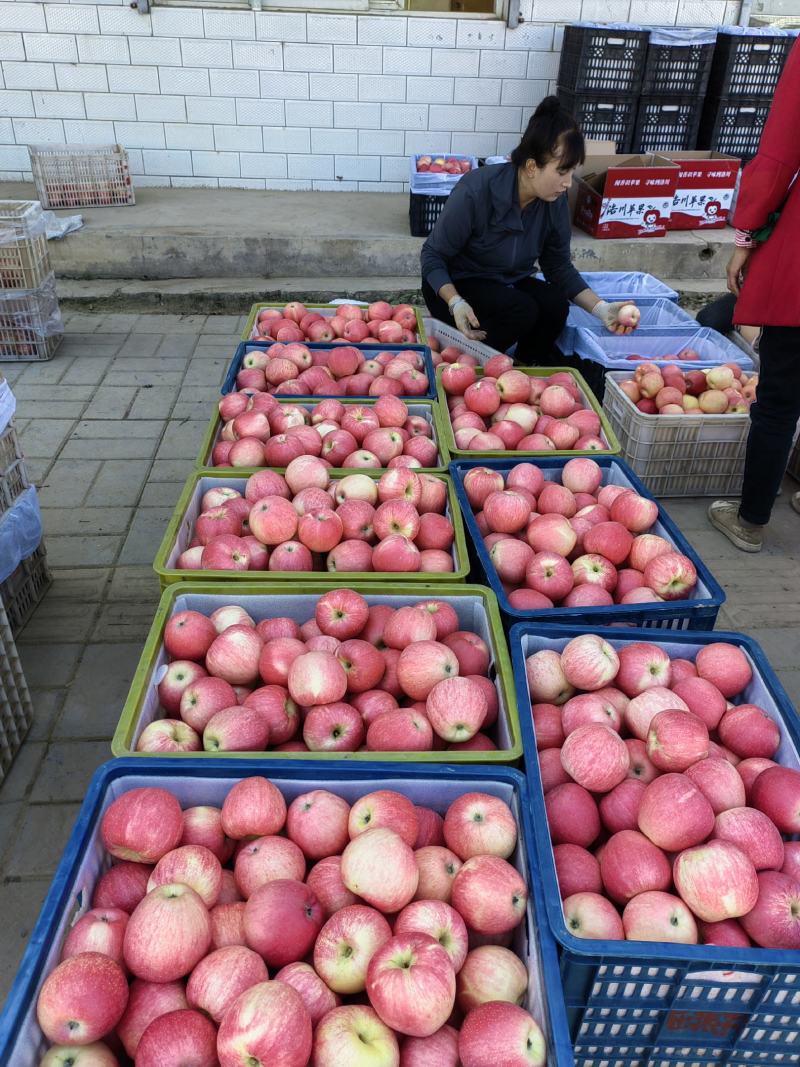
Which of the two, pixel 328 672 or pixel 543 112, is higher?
pixel 543 112

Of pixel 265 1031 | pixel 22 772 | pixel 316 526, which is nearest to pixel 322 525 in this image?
pixel 316 526

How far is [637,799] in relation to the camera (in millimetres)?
1645

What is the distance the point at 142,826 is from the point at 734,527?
3.10 m

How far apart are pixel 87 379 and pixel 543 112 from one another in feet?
10.6

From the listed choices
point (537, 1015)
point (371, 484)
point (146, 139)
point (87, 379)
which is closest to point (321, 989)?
point (537, 1015)

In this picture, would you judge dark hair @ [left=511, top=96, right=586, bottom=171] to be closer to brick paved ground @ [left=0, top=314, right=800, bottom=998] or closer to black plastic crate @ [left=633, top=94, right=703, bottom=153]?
brick paved ground @ [left=0, top=314, right=800, bottom=998]

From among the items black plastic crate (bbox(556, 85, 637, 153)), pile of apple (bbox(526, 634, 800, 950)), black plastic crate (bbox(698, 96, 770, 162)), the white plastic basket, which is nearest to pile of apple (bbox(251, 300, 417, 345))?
the white plastic basket

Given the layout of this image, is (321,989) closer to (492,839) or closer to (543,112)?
(492,839)

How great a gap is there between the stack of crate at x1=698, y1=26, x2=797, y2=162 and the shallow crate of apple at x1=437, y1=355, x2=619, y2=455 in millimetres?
4872

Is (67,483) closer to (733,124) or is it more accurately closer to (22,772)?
(22,772)

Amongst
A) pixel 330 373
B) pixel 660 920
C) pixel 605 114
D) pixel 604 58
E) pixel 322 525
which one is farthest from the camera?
pixel 605 114

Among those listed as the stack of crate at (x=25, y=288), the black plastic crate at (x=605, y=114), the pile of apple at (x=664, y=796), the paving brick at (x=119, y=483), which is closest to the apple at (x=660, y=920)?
the pile of apple at (x=664, y=796)

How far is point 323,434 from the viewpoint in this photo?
2910 mm

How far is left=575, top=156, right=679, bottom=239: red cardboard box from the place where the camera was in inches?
248
